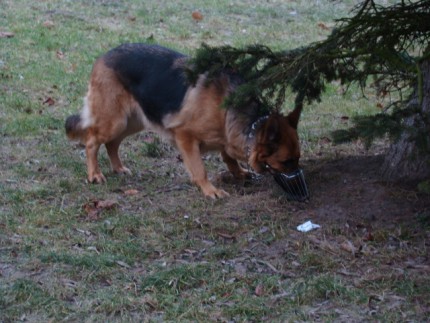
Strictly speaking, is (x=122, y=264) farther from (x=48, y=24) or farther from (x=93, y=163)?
(x=48, y=24)

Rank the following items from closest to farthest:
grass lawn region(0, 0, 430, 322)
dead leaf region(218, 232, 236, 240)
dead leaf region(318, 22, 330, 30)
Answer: grass lawn region(0, 0, 430, 322), dead leaf region(218, 232, 236, 240), dead leaf region(318, 22, 330, 30)

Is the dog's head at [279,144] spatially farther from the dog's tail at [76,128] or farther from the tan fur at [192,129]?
the dog's tail at [76,128]

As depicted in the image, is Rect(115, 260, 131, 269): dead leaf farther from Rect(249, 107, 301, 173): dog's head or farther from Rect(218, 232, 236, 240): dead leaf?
Rect(249, 107, 301, 173): dog's head

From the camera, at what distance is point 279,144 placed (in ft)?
21.0

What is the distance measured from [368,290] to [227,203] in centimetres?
207

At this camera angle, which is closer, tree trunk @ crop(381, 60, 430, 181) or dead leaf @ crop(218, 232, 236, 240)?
dead leaf @ crop(218, 232, 236, 240)

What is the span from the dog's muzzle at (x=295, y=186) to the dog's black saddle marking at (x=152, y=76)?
53.3 inches

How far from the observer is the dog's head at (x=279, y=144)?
6340mm

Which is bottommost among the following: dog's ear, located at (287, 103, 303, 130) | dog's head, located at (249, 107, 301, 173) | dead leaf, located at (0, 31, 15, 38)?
dead leaf, located at (0, 31, 15, 38)

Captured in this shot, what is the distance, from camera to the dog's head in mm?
6340

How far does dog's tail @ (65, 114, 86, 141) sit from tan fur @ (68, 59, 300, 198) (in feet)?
0.05

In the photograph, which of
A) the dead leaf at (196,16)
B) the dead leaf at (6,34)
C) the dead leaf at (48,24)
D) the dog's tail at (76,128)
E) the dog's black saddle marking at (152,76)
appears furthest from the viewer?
the dead leaf at (196,16)

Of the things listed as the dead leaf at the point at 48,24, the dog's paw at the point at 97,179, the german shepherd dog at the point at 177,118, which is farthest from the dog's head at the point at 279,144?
the dead leaf at the point at 48,24

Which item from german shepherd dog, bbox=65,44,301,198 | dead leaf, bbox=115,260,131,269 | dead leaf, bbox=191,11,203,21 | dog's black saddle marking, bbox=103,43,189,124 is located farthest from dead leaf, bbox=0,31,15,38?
dead leaf, bbox=115,260,131,269
